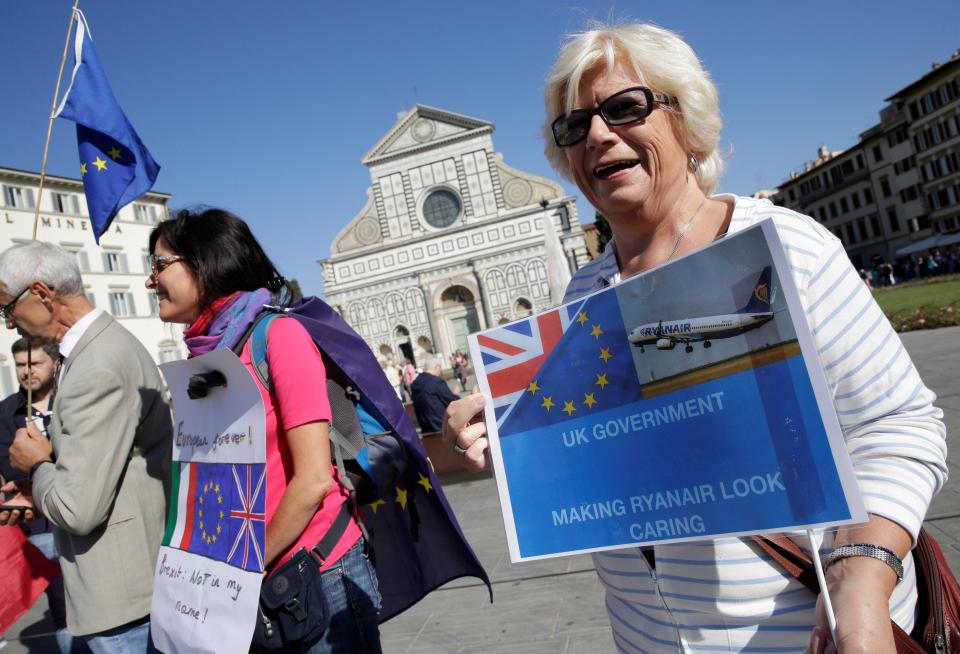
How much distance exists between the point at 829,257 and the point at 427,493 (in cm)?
123

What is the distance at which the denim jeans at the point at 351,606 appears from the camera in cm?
179

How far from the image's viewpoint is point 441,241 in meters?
43.8

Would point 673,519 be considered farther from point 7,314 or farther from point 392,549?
point 7,314

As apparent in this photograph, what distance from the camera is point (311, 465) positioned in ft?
5.59

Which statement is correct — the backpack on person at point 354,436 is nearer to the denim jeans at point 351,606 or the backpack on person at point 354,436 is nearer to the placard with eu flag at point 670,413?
the denim jeans at point 351,606

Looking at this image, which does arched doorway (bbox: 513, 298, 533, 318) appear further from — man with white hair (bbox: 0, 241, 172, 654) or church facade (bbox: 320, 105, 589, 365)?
man with white hair (bbox: 0, 241, 172, 654)

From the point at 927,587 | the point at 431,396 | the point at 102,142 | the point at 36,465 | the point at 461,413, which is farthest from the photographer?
the point at 431,396

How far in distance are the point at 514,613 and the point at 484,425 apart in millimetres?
2682

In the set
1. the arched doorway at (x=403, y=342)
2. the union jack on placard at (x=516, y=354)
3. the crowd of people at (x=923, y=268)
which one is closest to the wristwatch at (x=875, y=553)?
the union jack on placard at (x=516, y=354)

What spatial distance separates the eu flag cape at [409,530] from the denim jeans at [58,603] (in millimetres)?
1211

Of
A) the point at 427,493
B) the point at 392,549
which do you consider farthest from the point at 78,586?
the point at 427,493

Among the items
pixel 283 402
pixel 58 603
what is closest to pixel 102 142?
pixel 58 603

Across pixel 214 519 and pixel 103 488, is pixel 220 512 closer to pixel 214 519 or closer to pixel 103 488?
pixel 214 519

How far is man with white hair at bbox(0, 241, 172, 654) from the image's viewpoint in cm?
199
